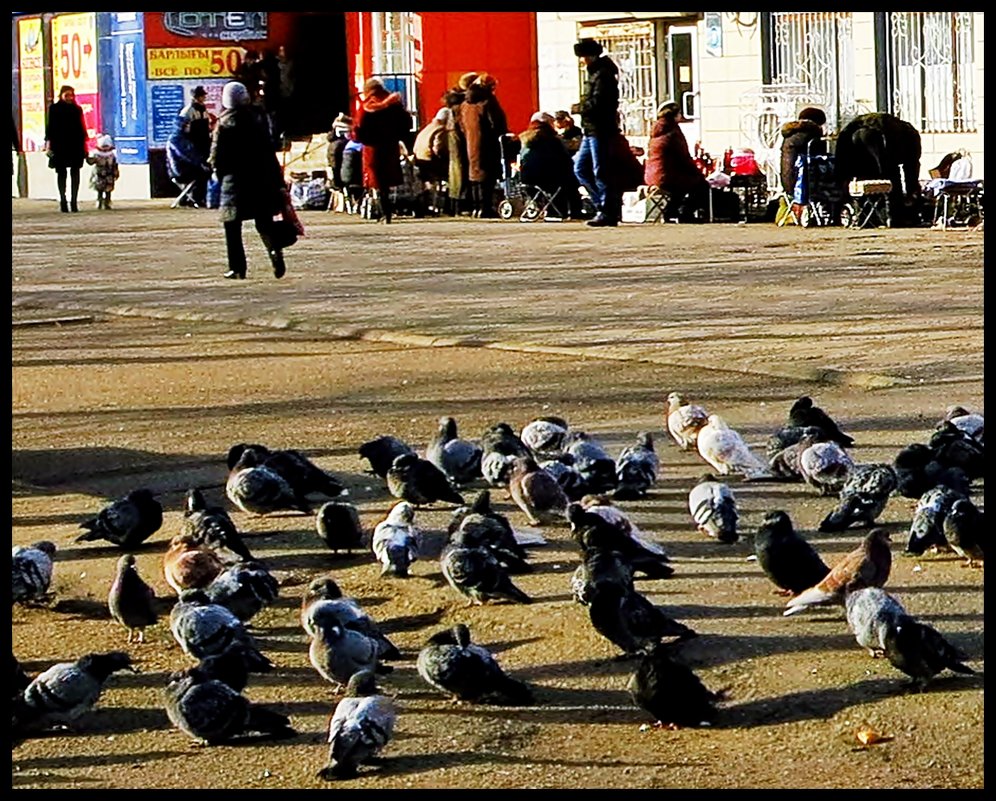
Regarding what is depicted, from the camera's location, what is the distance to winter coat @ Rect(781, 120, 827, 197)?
2288 cm

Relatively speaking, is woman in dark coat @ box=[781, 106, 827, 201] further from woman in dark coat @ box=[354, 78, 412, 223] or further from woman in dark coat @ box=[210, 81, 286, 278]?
woman in dark coat @ box=[210, 81, 286, 278]

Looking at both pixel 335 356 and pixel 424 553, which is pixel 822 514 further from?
pixel 335 356

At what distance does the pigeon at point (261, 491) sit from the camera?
7.64m

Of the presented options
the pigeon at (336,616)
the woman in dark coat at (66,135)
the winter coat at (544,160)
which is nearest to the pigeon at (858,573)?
the pigeon at (336,616)

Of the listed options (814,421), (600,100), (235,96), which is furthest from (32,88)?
(814,421)

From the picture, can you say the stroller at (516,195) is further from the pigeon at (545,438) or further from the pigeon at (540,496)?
the pigeon at (540,496)

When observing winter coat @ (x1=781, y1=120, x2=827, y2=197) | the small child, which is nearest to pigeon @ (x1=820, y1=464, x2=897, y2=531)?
winter coat @ (x1=781, y1=120, x2=827, y2=197)

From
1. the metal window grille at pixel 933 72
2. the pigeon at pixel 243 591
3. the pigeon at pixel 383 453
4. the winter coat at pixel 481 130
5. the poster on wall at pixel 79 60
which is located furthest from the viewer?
the poster on wall at pixel 79 60

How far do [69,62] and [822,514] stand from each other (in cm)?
3443

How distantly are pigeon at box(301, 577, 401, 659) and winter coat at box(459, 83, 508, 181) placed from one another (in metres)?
20.6

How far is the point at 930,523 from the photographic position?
6.61 metres

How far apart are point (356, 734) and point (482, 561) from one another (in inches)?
55.4

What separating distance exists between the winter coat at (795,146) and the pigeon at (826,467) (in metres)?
15.3
